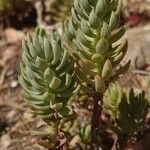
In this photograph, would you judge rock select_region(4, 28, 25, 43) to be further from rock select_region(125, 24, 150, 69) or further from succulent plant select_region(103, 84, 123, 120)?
succulent plant select_region(103, 84, 123, 120)

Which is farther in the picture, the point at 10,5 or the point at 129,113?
the point at 10,5

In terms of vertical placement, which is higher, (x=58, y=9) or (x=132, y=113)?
(x=58, y=9)

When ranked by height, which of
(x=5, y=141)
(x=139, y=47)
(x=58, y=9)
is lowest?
(x=5, y=141)

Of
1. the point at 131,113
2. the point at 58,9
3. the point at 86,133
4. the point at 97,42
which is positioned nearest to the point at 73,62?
the point at 97,42

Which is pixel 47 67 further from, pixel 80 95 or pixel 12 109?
pixel 12 109

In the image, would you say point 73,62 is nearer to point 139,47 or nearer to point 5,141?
point 5,141

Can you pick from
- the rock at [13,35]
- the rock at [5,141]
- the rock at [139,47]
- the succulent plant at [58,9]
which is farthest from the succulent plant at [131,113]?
the rock at [13,35]
